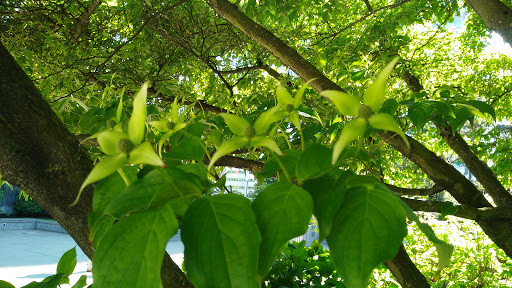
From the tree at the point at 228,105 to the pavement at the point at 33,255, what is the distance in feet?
12.6

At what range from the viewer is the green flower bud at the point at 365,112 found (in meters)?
0.29

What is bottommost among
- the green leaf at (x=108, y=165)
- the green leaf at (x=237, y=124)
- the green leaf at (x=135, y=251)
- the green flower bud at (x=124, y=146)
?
the green leaf at (x=135, y=251)

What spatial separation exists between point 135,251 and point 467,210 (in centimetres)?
105

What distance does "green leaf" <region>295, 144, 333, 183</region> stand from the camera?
0.29m

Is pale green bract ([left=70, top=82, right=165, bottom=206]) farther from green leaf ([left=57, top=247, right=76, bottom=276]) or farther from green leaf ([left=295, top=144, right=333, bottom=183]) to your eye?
green leaf ([left=57, top=247, right=76, bottom=276])

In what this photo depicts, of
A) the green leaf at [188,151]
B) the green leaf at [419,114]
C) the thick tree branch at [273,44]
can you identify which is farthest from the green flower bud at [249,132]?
the thick tree branch at [273,44]

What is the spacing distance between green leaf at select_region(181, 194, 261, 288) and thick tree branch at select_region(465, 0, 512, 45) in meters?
1.31

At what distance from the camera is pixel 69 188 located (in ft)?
1.49

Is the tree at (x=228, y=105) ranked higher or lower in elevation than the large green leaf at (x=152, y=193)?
higher

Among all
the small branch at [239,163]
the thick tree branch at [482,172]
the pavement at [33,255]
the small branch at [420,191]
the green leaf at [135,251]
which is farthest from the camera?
the pavement at [33,255]

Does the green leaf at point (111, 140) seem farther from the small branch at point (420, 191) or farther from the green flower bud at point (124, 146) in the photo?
the small branch at point (420, 191)

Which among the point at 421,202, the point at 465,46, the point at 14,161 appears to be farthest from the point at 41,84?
the point at 465,46

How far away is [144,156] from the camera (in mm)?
259

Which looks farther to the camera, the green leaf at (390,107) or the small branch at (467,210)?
the small branch at (467,210)
